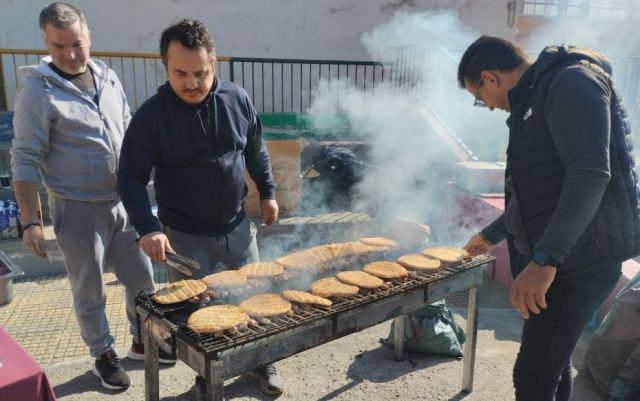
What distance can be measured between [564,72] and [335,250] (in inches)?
70.8

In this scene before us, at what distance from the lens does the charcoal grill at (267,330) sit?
2.15 m

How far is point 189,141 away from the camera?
2.94 m

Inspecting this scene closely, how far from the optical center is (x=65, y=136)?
3174 mm

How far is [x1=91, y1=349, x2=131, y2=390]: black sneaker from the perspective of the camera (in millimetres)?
3496

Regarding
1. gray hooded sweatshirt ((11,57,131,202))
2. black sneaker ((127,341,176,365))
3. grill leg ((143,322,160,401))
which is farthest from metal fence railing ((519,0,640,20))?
grill leg ((143,322,160,401))

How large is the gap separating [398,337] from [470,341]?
2.14 ft

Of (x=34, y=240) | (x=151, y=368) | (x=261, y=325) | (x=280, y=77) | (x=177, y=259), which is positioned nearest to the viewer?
(x=261, y=325)

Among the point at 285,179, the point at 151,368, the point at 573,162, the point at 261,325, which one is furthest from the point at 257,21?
the point at 573,162

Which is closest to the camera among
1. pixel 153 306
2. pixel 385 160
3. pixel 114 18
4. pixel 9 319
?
pixel 153 306

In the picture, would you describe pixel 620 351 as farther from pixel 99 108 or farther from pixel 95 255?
pixel 99 108

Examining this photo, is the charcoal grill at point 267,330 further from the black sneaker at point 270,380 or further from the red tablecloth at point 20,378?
the black sneaker at point 270,380

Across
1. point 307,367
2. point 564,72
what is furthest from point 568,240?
point 307,367

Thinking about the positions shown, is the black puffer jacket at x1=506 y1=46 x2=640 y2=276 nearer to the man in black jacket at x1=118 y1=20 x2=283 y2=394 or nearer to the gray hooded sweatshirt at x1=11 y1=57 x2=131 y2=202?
the man in black jacket at x1=118 y1=20 x2=283 y2=394

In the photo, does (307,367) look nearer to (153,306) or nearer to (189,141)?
(153,306)
